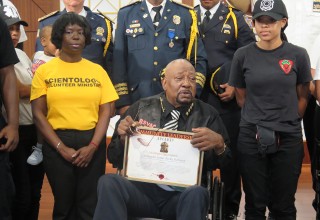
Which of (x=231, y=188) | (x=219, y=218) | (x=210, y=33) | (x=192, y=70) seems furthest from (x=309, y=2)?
(x=219, y=218)


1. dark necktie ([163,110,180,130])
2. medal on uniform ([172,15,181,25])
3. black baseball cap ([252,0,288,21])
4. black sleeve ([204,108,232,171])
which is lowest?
black sleeve ([204,108,232,171])

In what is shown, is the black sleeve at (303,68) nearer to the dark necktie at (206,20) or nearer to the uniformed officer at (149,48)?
the uniformed officer at (149,48)

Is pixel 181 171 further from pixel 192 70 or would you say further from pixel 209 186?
pixel 192 70

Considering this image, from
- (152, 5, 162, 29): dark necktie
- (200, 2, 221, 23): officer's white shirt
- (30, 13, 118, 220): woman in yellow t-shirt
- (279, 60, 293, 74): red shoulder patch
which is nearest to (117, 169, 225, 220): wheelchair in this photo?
(30, 13, 118, 220): woman in yellow t-shirt

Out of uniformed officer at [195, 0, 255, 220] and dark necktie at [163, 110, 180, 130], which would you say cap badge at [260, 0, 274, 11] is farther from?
dark necktie at [163, 110, 180, 130]

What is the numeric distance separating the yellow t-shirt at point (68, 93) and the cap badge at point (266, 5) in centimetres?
106

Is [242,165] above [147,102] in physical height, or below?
below

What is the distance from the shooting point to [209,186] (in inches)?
108

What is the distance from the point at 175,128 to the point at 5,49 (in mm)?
960

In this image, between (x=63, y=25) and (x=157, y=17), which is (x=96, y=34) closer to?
(x=157, y=17)

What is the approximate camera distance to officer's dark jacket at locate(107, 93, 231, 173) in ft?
9.51

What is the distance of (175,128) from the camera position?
2932 millimetres

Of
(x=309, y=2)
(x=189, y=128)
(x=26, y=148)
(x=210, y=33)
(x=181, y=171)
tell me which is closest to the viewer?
(x=181, y=171)

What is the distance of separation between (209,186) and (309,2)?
3.59 meters
